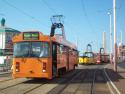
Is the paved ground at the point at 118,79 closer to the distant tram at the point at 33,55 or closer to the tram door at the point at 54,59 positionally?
the tram door at the point at 54,59

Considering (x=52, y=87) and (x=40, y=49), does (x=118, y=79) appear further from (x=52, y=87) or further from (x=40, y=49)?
(x=52, y=87)

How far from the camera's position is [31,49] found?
2403cm

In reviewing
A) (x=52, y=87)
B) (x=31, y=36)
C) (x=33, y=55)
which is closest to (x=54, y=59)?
(x=33, y=55)

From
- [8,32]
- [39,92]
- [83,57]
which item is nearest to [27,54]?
[39,92]

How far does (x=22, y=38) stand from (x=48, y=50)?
6.18 ft

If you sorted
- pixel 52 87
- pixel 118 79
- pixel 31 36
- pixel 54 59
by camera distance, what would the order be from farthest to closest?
1. pixel 118 79
2. pixel 54 59
3. pixel 31 36
4. pixel 52 87

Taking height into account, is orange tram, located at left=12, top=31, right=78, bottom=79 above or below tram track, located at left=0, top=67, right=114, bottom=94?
above

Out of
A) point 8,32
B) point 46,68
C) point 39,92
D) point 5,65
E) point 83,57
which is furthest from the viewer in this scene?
point 8,32

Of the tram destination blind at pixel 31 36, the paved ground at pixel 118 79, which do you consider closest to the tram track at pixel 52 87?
the paved ground at pixel 118 79

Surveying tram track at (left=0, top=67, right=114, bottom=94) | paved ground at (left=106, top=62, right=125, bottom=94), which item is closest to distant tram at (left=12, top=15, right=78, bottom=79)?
tram track at (left=0, top=67, right=114, bottom=94)

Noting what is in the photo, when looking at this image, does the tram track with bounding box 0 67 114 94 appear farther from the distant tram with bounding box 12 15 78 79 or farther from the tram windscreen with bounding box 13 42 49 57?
the tram windscreen with bounding box 13 42 49 57

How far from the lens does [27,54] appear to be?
943 inches

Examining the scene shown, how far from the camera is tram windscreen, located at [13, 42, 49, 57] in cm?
2386

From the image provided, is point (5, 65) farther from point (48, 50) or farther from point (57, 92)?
point (57, 92)
